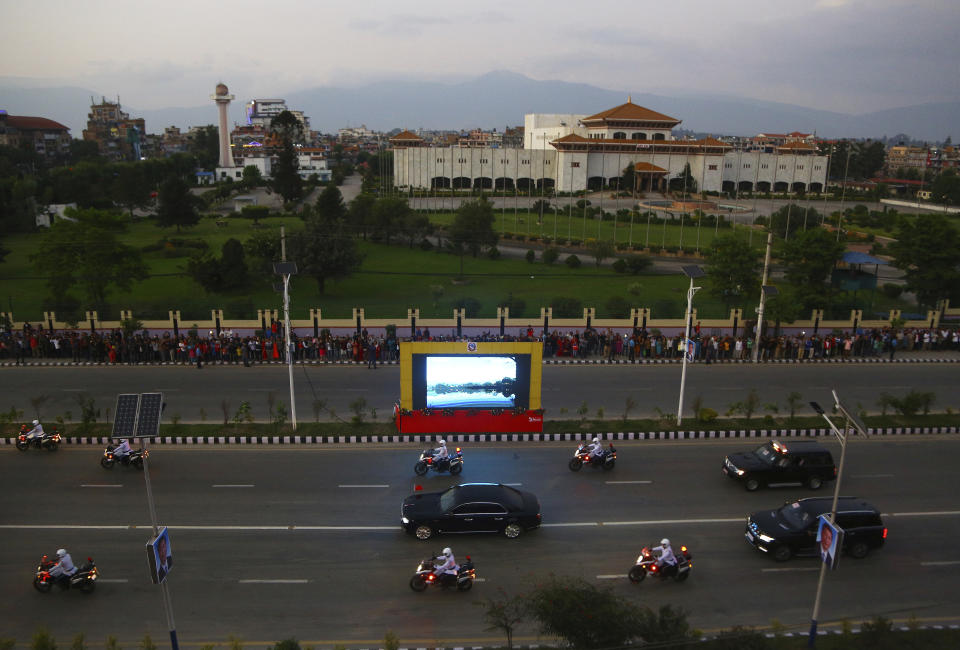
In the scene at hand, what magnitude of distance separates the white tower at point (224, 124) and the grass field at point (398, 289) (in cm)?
7322

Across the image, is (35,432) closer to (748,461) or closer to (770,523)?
(770,523)

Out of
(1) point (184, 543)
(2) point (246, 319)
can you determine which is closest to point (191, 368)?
(2) point (246, 319)

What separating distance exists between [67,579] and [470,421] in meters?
9.67

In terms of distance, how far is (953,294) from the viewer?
2892cm

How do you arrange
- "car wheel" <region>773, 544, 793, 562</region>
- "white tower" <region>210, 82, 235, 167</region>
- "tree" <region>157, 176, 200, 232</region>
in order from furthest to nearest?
"white tower" <region>210, 82, 235, 167</region>
"tree" <region>157, 176, 200, 232</region>
"car wheel" <region>773, 544, 793, 562</region>

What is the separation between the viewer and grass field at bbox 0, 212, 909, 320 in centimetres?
2677

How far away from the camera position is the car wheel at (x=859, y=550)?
12.1 meters

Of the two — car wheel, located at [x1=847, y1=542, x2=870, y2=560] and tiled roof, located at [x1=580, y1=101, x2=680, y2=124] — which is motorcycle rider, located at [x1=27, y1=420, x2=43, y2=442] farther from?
tiled roof, located at [x1=580, y1=101, x2=680, y2=124]

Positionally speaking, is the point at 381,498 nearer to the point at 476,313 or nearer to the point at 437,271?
the point at 476,313

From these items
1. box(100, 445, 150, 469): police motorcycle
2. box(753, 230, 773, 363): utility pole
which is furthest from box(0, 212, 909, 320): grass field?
box(100, 445, 150, 469): police motorcycle

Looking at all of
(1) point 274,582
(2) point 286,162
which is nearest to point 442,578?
(1) point 274,582

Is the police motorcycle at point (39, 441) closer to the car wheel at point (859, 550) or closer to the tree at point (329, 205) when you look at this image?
the car wheel at point (859, 550)

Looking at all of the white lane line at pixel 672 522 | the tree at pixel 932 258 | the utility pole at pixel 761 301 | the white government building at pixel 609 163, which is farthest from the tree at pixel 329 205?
the white lane line at pixel 672 522

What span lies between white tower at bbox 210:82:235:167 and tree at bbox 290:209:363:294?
94617 millimetres
